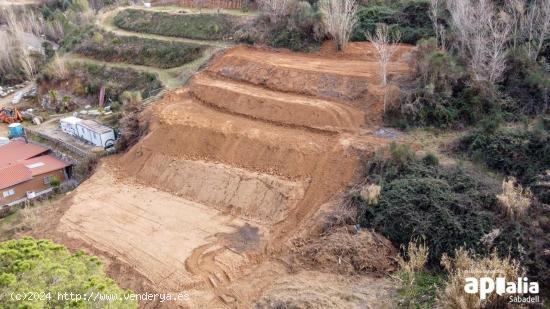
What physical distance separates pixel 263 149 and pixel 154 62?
17.0 metres

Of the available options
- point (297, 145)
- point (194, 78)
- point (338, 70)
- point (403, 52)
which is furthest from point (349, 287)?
point (194, 78)

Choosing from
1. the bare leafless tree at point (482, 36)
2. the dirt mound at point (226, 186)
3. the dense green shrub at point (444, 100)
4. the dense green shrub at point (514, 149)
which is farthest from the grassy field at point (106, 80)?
the dense green shrub at point (514, 149)

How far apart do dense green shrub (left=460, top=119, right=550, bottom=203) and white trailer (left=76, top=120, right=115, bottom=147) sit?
1778 centimetres

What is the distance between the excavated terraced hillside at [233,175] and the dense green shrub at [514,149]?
3.21 meters

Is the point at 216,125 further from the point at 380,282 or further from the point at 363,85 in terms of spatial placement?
the point at 380,282

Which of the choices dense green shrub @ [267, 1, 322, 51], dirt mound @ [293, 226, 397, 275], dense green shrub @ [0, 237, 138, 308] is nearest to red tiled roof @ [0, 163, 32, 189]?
dense green shrub @ [267, 1, 322, 51]

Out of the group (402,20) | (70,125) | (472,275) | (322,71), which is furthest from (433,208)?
(70,125)

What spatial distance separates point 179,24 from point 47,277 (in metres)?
28.8

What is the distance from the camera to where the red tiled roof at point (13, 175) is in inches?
899

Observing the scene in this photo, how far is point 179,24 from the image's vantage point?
34656 millimetres

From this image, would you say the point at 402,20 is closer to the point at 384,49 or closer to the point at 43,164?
the point at 384,49

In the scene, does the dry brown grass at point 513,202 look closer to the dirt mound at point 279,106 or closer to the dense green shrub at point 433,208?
the dense green shrub at point 433,208

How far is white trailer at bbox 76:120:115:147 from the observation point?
25125 mm

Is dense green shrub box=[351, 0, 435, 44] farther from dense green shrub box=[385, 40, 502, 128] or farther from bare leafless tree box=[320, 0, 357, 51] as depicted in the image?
dense green shrub box=[385, 40, 502, 128]
